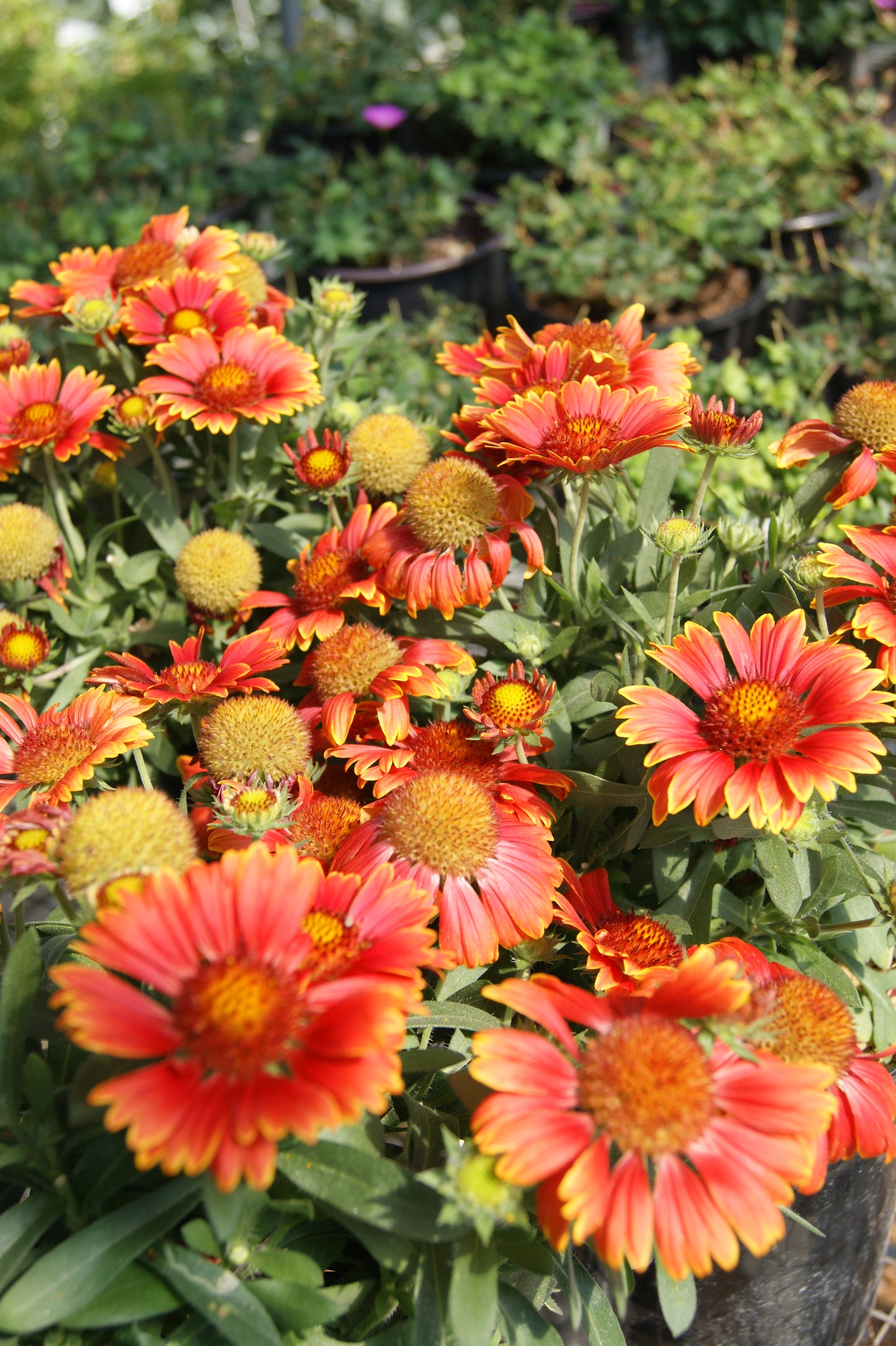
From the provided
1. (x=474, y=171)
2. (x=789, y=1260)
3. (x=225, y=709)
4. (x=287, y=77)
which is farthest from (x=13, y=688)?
(x=287, y=77)

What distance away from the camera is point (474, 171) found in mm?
3977

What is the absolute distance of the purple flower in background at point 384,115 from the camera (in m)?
3.90

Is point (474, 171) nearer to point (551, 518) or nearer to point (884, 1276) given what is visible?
point (551, 518)

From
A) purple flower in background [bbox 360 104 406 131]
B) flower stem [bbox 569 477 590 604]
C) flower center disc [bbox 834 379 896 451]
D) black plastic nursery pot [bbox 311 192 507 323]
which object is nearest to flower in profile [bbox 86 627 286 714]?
flower stem [bbox 569 477 590 604]

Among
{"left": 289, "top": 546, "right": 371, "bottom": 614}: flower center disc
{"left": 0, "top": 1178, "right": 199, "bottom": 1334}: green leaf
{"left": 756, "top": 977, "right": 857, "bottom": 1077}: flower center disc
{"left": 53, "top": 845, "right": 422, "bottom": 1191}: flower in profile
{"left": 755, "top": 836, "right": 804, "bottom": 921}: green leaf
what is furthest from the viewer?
{"left": 289, "top": 546, "right": 371, "bottom": 614}: flower center disc

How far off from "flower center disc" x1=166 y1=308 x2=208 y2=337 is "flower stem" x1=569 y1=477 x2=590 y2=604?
Answer: 22.1 inches

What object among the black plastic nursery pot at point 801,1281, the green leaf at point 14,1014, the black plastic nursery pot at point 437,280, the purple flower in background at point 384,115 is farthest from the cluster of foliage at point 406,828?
the purple flower in background at point 384,115

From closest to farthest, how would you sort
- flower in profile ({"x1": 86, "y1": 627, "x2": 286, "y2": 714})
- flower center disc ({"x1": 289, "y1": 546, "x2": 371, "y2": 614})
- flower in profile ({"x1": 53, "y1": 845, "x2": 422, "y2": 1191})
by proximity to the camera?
flower in profile ({"x1": 53, "y1": 845, "x2": 422, "y2": 1191}), flower in profile ({"x1": 86, "y1": 627, "x2": 286, "y2": 714}), flower center disc ({"x1": 289, "y1": 546, "x2": 371, "y2": 614})

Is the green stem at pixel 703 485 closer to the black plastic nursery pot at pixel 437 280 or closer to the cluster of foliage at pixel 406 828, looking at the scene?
the cluster of foliage at pixel 406 828

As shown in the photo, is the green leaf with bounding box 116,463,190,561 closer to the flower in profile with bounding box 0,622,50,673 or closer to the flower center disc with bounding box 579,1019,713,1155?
the flower in profile with bounding box 0,622,50,673

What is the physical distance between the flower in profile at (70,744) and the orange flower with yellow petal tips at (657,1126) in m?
0.45

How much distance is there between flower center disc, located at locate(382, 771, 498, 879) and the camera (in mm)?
940

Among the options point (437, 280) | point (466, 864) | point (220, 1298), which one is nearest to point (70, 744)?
point (466, 864)

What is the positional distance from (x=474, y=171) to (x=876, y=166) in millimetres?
1401
